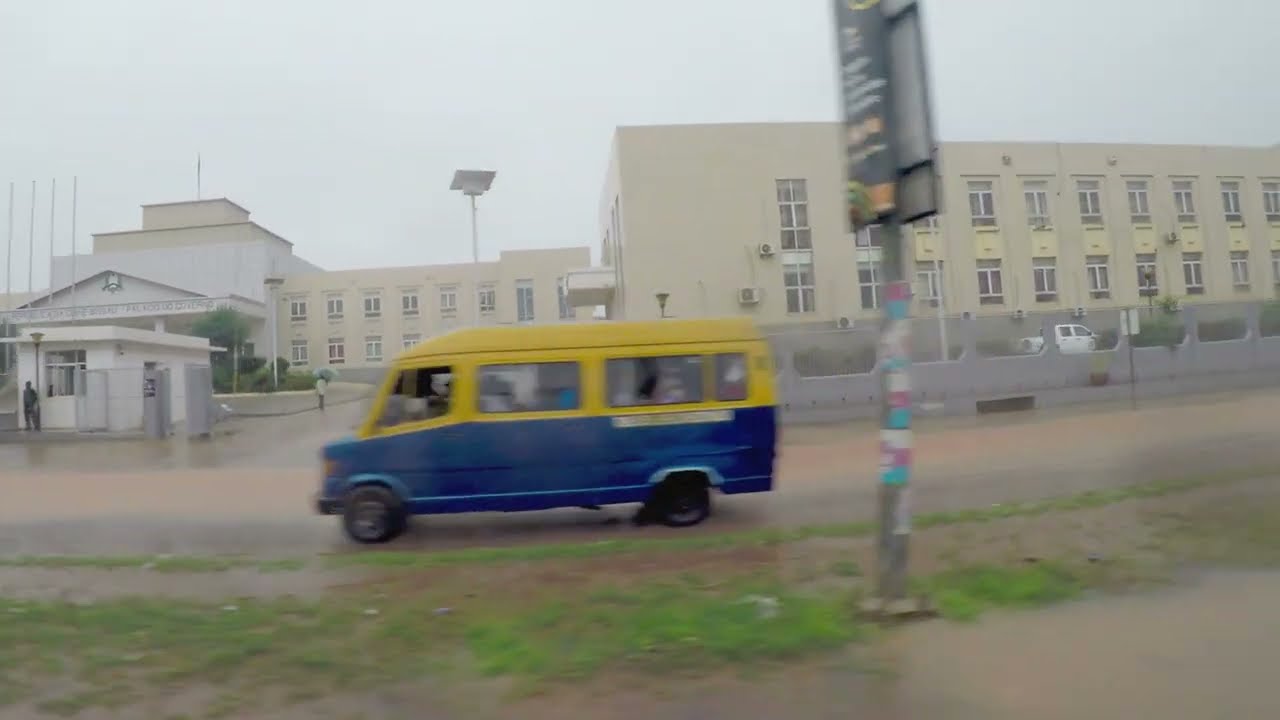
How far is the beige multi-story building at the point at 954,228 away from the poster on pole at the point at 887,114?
26566 millimetres

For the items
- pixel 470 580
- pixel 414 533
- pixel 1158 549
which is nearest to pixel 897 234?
pixel 1158 549

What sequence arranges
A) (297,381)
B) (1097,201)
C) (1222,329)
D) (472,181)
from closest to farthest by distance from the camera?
(1222,329), (1097,201), (297,381), (472,181)

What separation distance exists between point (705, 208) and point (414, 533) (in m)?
25.1

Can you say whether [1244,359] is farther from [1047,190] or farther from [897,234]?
[897,234]

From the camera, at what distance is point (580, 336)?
9000 mm


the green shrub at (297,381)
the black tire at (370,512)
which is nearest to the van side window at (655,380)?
the black tire at (370,512)

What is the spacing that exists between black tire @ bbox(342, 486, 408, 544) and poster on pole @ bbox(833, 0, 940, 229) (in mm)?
5715

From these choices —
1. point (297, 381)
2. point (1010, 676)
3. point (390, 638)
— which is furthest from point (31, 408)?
point (1010, 676)

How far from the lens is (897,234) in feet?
17.5

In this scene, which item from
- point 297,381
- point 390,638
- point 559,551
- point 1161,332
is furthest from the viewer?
point 297,381

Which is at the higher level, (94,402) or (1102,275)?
(1102,275)

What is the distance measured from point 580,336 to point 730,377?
1638 mm

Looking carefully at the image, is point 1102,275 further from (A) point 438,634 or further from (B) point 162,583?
(B) point 162,583

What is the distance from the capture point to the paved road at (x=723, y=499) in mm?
9469
